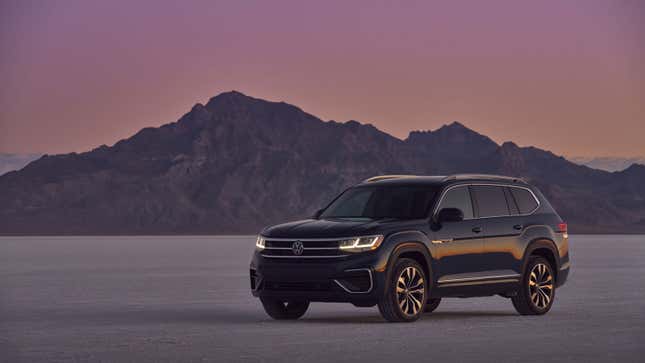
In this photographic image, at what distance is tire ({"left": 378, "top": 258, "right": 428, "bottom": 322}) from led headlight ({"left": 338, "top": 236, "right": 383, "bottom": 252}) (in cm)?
42

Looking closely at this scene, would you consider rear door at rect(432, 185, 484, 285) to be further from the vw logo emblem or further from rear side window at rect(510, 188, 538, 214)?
the vw logo emblem

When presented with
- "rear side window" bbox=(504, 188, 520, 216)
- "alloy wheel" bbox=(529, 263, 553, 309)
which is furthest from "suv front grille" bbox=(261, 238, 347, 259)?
"alloy wheel" bbox=(529, 263, 553, 309)

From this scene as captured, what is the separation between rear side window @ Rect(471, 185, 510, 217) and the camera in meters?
19.3

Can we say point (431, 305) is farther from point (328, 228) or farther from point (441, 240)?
point (328, 228)

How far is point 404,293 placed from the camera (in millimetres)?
17891

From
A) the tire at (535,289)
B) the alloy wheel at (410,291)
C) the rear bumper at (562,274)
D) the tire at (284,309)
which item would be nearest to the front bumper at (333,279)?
the alloy wheel at (410,291)

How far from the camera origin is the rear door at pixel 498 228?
19141 millimetres

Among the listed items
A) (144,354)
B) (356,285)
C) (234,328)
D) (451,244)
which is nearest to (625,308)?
(451,244)

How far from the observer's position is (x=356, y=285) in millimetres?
17516

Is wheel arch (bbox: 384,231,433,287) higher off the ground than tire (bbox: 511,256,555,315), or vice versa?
wheel arch (bbox: 384,231,433,287)

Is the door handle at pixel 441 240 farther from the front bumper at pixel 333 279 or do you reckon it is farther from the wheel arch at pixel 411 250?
the front bumper at pixel 333 279

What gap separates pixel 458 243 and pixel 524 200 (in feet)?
6.70

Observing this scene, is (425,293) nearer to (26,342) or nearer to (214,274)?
(26,342)

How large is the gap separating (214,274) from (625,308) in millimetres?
19751
